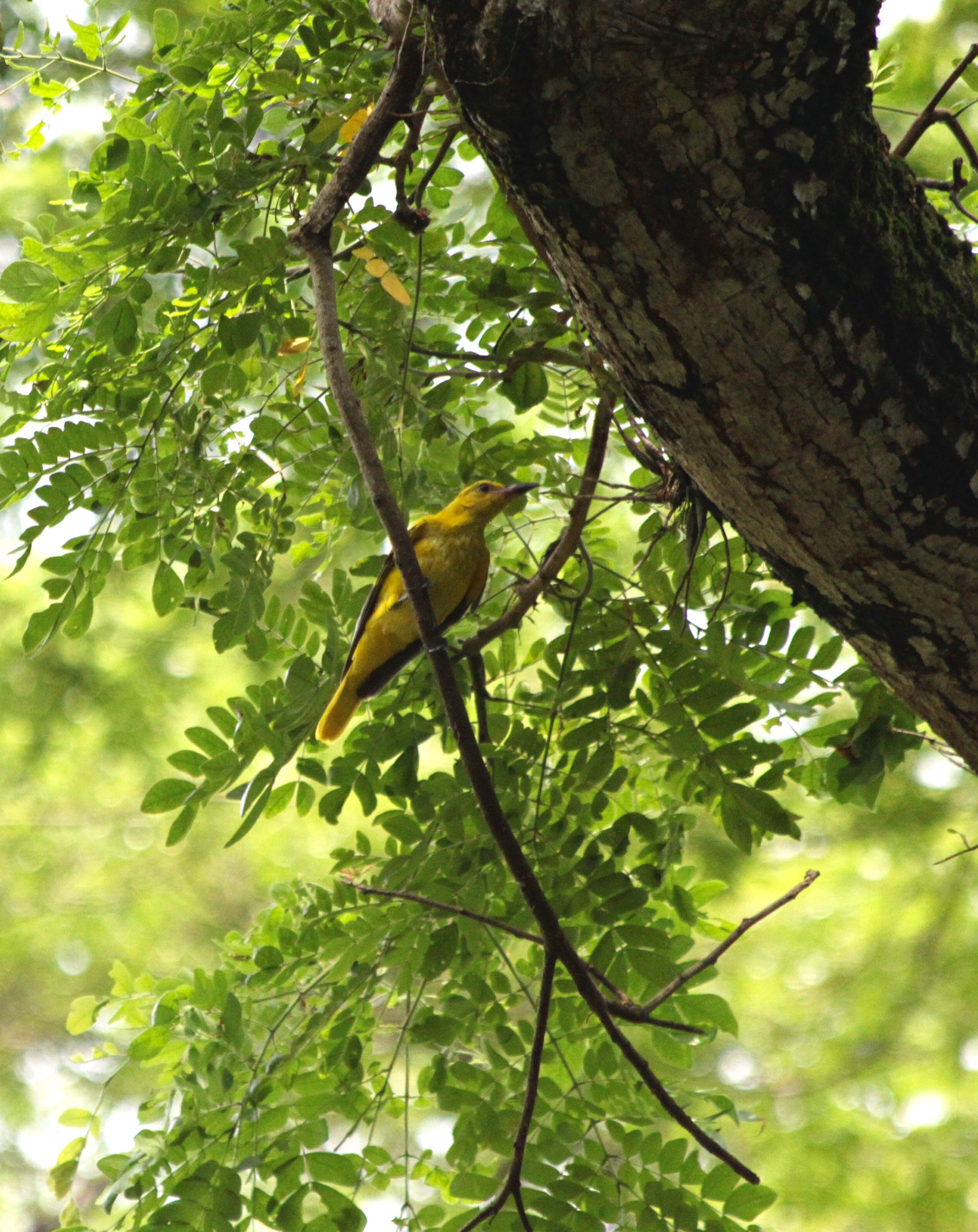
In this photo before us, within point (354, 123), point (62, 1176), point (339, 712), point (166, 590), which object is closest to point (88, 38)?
point (354, 123)

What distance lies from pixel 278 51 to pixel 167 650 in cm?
537

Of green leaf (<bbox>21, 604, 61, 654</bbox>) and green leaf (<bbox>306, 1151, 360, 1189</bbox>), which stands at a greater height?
green leaf (<bbox>21, 604, 61, 654</bbox>)

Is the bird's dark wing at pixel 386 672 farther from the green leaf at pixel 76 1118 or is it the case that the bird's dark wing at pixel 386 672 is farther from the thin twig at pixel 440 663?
the green leaf at pixel 76 1118

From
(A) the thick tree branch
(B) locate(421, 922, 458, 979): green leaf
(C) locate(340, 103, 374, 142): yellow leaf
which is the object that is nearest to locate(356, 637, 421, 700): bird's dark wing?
(B) locate(421, 922, 458, 979): green leaf

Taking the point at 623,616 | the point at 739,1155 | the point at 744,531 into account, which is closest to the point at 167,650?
the point at 739,1155

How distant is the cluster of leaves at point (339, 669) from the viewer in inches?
89.8

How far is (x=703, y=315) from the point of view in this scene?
4.80 ft

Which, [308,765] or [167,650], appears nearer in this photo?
[308,765]

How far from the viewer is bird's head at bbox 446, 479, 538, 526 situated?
9.25 ft

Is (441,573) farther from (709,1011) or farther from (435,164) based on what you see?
(709,1011)

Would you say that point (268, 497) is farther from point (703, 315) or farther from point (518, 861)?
point (703, 315)

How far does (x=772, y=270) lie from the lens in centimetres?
143

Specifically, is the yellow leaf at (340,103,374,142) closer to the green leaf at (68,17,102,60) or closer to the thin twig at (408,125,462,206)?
the thin twig at (408,125,462,206)

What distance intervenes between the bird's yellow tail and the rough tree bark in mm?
1221
